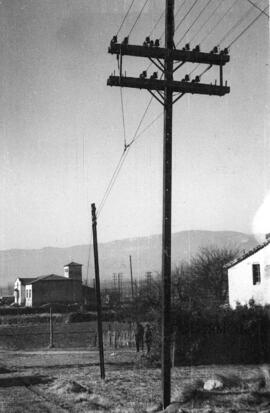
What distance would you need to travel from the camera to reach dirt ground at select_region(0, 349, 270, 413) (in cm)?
1262

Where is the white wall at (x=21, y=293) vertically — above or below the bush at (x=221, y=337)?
below

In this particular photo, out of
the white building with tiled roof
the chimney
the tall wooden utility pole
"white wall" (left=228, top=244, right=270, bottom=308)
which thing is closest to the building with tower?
the chimney

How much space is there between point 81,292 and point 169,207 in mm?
79716

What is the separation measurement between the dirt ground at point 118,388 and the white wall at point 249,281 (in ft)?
36.2

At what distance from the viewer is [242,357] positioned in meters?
22.5

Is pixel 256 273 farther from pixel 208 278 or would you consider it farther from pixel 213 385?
pixel 208 278

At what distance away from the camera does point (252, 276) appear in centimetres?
3297

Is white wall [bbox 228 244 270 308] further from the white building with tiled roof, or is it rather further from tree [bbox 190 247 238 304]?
tree [bbox 190 247 238 304]

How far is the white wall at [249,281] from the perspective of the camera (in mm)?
31344

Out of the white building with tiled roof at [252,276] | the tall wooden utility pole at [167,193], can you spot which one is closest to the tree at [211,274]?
the white building with tiled roof at [252,276]

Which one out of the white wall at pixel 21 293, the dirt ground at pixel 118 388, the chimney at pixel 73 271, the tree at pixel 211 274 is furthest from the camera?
the chimney at pixel 73 271

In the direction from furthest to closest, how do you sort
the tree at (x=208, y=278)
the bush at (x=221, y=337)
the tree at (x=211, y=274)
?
the tree at (x=211, y=274) < the tree at (x=208, y=278) < the bush at (x=221, y=337)

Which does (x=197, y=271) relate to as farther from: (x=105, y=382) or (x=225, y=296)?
(x=105, y=382)

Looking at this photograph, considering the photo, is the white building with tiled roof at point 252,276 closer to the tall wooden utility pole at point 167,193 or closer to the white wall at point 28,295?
the tall wooden utility pole at point 167,193
